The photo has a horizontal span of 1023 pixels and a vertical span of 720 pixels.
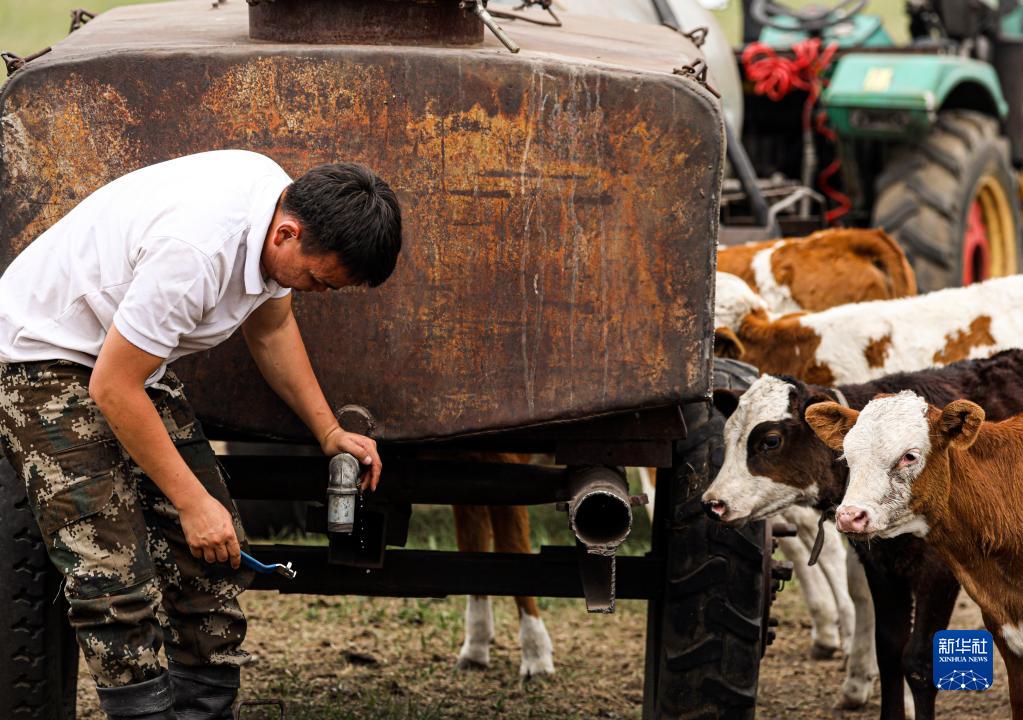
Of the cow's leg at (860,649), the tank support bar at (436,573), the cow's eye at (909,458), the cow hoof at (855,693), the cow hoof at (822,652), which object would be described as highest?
the cow's eye at (909,458)

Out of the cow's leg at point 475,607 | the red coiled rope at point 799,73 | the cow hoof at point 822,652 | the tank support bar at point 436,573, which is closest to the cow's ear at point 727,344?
the cow's leg at point 475,607

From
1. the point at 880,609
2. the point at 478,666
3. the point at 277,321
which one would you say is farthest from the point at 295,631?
the point at 277,321

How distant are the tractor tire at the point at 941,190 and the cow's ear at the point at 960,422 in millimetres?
4682

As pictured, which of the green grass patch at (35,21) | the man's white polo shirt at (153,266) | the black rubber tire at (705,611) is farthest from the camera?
the green grass patch at (35,21)

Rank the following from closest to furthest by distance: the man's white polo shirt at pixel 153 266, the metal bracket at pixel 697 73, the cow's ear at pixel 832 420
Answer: the man's white polo shirt at pixel 153 266 → the metal bracket at pixel 697 73 → the cow's ear at pixel 832 420

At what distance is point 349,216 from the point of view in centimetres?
310

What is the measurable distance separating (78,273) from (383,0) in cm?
98

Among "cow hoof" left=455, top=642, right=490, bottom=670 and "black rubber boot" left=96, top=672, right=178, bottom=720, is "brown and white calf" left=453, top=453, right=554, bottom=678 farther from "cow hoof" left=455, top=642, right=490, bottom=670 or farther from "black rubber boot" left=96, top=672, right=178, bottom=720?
"black rubber boot" left=96, top=672, right=178, bottom=720

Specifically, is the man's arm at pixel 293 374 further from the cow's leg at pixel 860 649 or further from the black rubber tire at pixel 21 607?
the cow's leg at pixel 860 649

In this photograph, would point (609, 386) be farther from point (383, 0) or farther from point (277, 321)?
point (383, 0)

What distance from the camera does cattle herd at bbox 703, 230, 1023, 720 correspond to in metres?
3.84

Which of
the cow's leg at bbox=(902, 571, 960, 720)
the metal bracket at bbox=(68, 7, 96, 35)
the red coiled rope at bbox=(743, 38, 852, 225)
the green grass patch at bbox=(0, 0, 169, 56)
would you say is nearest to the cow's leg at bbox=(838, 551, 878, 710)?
the cow's leg at bbox=(902, 571, 960, 720)

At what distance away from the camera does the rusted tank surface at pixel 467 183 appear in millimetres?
3412

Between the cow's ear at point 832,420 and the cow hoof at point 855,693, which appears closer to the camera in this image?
the cow's ear at point 832,420
